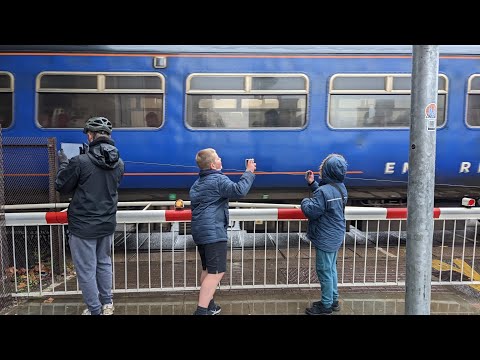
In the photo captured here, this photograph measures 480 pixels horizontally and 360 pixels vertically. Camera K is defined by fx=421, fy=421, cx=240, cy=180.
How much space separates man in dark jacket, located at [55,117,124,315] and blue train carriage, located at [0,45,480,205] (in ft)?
9.05

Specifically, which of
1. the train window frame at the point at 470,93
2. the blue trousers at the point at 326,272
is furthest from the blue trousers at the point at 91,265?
the train window frame at the point at 470,93

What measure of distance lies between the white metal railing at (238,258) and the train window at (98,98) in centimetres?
174

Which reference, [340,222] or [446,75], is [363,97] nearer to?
[446,75]

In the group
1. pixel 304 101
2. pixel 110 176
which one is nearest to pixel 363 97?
pixel 304 101

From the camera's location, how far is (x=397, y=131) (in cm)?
686

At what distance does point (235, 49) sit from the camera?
654 centimetres

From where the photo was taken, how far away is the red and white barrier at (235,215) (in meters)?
4.67

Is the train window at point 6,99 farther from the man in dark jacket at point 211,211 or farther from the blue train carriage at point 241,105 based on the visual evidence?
the man in dark jacket at point 211,211

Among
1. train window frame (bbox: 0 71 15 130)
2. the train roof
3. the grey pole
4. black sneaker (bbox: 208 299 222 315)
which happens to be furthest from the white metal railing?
the train roof

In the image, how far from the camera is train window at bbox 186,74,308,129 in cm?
657

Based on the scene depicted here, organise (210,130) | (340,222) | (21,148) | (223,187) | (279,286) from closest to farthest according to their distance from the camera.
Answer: (223,187), (340,222), (279,286), (21,148), (210,130)

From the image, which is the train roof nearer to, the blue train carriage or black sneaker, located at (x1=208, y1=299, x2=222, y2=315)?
the blue train carriage

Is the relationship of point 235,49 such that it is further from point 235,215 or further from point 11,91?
point 11,91

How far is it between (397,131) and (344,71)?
51.8 inches
